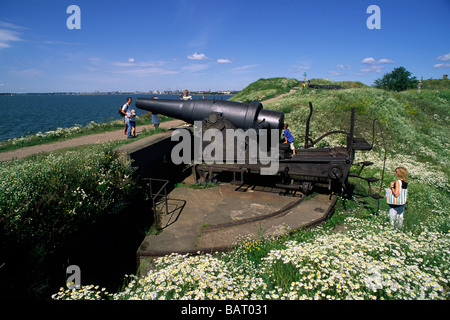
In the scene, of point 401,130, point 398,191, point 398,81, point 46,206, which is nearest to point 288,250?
point 398,191

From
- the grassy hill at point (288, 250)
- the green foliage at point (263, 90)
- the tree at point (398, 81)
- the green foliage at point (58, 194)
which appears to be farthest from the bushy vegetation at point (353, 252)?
the tree at point (398, 81)

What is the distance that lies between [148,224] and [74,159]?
1.88 metres

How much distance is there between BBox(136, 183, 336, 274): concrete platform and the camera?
434 centimetres

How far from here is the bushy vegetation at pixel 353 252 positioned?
8.17ft

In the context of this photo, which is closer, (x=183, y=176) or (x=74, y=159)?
(x=74, y=159)

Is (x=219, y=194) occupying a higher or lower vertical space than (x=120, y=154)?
lower

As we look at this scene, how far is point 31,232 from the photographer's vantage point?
307 cm

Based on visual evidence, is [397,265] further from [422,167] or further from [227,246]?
[422,167]

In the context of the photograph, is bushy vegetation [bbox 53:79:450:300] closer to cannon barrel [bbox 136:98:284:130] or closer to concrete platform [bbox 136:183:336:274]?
concrete platform [bbox 136:183:336:274]

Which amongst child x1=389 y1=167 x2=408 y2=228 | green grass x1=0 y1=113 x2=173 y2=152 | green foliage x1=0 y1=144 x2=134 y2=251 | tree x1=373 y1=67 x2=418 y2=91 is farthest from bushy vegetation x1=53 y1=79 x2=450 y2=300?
tree x1=373 y1=67 x2=418 y2=91

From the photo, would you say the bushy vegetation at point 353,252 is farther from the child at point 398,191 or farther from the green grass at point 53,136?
the green grass at point 53,136

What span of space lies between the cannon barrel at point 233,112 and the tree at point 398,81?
132 ft

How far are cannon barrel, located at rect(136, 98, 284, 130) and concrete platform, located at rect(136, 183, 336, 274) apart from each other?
1755mm
